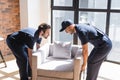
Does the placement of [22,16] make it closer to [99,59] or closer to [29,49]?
[29,49]

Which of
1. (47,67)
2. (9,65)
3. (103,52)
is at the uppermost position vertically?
(103,52)

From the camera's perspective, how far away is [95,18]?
4848mm

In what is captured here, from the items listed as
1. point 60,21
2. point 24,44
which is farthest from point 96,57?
point 60,21

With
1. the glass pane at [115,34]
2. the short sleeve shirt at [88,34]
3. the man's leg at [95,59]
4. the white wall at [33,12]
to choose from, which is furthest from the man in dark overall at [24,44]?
the glass pane at [115,34]

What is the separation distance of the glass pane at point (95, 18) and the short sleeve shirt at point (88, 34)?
173 cm

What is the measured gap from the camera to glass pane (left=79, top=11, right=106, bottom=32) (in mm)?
4711

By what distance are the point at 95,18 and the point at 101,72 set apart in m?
1.40

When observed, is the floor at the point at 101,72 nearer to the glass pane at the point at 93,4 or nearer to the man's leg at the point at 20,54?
the man's leg at the point at 20,54

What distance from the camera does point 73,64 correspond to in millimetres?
3166

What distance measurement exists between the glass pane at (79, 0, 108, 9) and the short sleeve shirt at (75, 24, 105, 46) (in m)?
1.76

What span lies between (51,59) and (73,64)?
0.53 meters

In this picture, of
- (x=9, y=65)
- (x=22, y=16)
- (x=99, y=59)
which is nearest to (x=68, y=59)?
(x=99, y=59)

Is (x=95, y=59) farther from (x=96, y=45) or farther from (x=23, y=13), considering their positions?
(x=23, y=13)

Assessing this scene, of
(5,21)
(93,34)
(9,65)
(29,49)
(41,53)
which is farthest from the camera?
(5,21)
